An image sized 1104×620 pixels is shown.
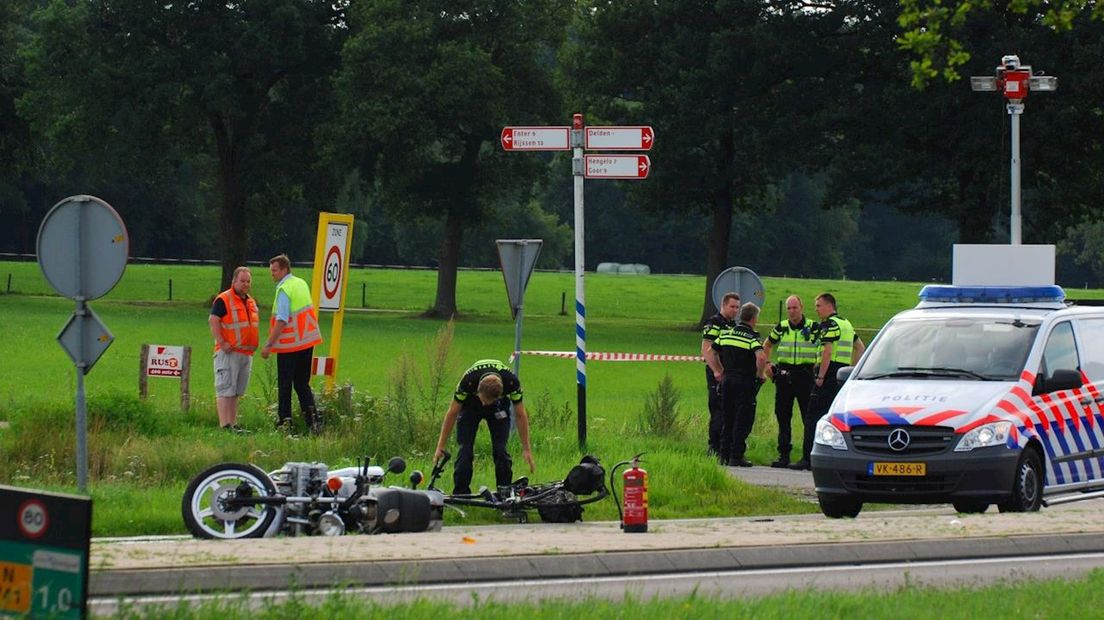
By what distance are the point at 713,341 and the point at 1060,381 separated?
560 centimetres

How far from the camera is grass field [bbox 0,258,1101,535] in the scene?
642 inches

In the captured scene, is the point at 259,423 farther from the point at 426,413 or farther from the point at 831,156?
the point at 831,156

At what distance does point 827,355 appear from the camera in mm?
19641

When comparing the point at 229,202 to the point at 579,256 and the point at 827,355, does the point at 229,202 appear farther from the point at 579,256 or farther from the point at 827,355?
the point at 827,355

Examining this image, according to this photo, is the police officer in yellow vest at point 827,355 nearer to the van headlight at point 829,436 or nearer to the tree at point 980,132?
the van headlight at point 829,436

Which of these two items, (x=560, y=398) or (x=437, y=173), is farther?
(x=437, y=173)

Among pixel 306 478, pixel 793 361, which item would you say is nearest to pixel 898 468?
pixel 306 478

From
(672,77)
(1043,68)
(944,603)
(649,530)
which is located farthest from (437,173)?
(944,603)

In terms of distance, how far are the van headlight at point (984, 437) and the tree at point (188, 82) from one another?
44313 mm

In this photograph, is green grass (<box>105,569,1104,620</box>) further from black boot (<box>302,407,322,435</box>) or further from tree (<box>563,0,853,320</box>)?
tree (<box>563,0,853,320</box>)

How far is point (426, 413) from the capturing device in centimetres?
1934

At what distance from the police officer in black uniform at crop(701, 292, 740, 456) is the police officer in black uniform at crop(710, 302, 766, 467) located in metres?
0.17

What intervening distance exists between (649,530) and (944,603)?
13.4 feet

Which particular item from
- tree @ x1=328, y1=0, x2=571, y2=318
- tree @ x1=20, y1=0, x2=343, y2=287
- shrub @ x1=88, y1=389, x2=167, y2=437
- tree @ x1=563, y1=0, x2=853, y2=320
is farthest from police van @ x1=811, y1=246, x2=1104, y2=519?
tree @ x1=20, y1=0, x2=343, y2=287
